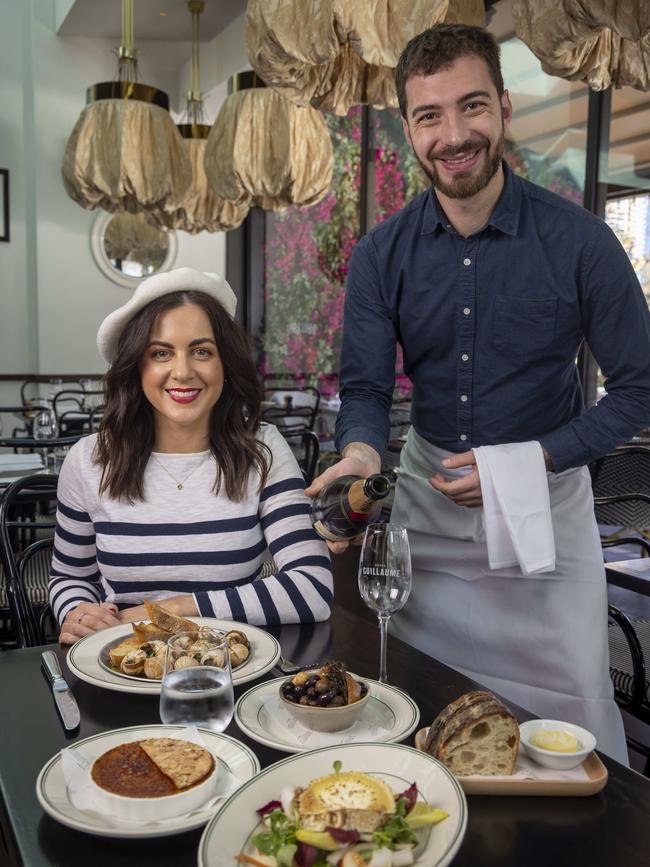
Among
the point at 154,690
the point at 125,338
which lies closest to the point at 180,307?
the point at 125,338

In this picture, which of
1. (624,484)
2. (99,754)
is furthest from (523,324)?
(624,484)

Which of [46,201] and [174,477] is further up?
[46,201]

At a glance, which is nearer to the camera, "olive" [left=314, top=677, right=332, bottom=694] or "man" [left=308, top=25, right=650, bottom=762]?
"olive" [left=314, top=677, right=332, bottom=694]

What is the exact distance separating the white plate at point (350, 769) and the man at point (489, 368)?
771 millimetres

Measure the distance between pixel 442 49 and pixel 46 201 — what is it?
7.27 m

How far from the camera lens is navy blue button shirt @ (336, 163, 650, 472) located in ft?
5.67

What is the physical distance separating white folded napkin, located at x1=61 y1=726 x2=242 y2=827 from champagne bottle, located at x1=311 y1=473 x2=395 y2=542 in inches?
22.2

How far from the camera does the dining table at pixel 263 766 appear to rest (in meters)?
0.80

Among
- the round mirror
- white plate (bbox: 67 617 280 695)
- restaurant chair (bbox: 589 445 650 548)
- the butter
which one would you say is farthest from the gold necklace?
the round mirror

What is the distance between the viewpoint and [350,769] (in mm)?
893

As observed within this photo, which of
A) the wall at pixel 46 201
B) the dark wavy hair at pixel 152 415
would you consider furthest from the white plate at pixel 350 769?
the wall at pixel 46 201

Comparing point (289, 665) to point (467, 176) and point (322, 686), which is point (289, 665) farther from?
point (467, 176)

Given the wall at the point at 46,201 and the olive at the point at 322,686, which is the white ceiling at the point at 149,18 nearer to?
the wall at the point at 46,201

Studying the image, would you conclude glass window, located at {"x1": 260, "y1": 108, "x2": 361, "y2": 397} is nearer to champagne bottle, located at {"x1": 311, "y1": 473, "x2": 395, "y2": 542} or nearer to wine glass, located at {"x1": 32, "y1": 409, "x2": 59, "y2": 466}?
wine glass, located at {"x1": 32, "y1": 409, "x2": 59, "y2": 466}
